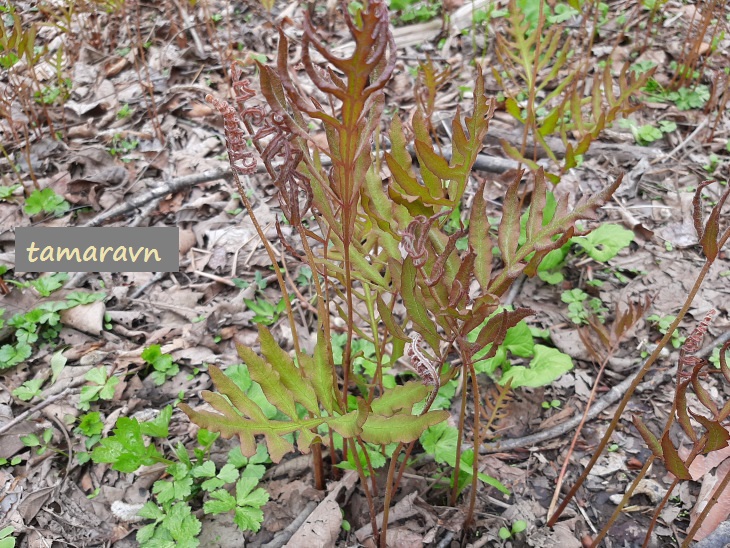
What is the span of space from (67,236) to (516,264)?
1.90 m

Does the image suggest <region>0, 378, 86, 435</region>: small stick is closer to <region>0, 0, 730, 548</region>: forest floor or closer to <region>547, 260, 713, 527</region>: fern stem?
<region>0, 0, 730, 548</region>: forest floor

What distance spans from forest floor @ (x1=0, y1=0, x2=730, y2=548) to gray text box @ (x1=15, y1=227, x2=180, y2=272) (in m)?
0.11

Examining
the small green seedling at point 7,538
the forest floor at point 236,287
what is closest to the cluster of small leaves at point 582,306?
the forest floor at point 236,287

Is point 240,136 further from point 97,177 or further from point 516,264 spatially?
point 97,177

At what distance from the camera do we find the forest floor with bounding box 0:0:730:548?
1533 millimetres

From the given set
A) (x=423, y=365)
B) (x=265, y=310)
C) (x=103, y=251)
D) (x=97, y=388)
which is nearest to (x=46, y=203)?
(x=103, y=251)

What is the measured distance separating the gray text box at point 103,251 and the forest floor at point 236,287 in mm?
106

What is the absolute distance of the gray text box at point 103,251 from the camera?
2.15 m

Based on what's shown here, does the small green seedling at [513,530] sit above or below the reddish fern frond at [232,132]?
below

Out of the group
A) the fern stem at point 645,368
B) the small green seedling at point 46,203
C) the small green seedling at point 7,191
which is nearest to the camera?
the fern stem at point 645,368

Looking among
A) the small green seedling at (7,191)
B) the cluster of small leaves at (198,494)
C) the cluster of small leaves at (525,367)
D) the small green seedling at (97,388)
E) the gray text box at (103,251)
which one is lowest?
the cluster of small leaves at (198,494)

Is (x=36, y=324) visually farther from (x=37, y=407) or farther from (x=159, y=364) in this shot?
(x=159, y=364)

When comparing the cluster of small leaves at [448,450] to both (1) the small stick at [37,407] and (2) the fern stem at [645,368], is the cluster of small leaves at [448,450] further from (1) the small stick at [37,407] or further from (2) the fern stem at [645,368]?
(1) the small stick at [37,407]

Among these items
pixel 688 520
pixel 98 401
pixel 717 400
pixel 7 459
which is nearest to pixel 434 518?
pixel 688 520
